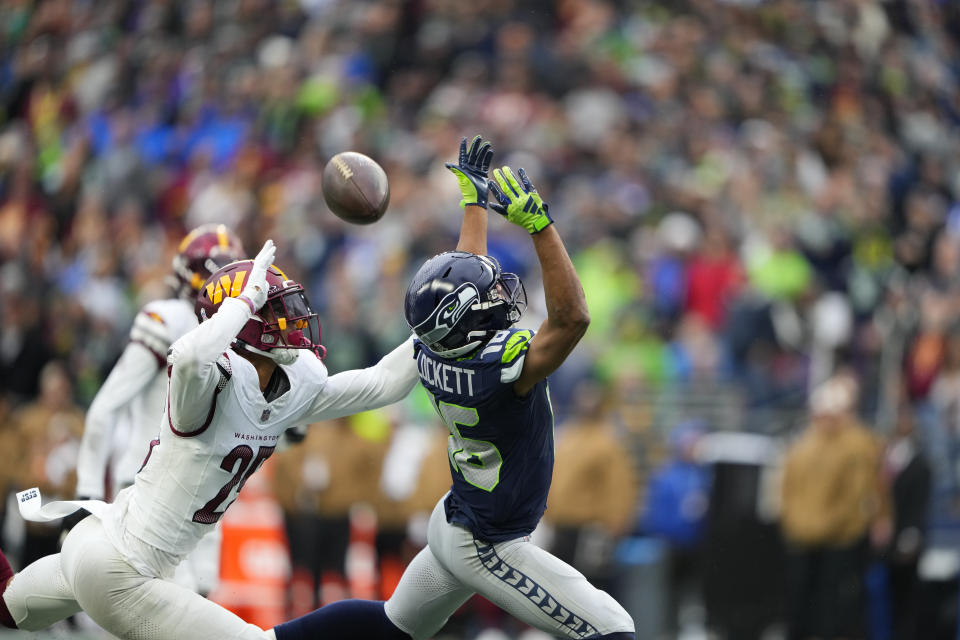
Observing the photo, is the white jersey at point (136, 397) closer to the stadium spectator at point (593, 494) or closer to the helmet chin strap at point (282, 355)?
the helmet chin strap at point (282, 355)

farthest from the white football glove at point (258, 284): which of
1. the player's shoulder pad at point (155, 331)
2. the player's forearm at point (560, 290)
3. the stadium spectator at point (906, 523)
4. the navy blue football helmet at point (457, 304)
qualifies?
the stadium spectator at point (906, 523)

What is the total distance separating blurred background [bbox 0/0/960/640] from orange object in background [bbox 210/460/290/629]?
3 cm

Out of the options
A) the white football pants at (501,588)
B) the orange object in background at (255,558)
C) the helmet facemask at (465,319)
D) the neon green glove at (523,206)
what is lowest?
the orange object in background at (255,558)

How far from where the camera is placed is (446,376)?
191 inches

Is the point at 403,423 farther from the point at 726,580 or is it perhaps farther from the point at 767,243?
the point at 767,243

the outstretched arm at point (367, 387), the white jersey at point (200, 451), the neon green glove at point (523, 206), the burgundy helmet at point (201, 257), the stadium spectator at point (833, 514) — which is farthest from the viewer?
the stadium spectator at point (833, 514)

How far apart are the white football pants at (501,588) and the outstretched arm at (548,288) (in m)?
0.65

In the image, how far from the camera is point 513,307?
4969 mm

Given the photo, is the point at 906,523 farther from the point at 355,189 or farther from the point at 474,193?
the point at 355,189

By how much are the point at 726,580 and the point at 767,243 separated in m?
3.02

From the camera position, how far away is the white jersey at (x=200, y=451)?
4.44m

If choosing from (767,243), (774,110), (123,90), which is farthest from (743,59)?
(123,90)

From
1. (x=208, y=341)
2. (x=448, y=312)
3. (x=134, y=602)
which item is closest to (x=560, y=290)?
(x=448, y=312)

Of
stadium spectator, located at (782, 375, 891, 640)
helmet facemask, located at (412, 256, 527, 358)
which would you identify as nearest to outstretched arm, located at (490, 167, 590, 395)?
helmet facemask, located at (412, 256, 527, 358)
